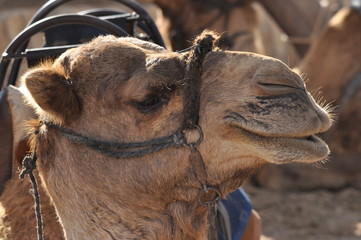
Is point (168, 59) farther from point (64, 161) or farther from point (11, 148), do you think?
point (11, 148)

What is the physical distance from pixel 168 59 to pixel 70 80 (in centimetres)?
34

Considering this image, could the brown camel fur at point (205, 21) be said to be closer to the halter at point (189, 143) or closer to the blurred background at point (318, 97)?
the blurred background at point (318, 97)

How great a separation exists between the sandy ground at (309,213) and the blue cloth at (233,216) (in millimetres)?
2412

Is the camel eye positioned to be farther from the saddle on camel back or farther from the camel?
the saddle on camel back

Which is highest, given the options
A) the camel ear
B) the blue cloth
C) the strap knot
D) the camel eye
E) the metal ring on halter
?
the camel ear

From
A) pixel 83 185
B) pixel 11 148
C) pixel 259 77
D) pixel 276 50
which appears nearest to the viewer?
pixel 259 77

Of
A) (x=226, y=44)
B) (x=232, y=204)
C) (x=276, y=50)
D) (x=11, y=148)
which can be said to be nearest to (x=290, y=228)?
(x=226, y=44)

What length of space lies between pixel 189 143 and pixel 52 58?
39.3 inches

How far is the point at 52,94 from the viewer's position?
2361 millimetres

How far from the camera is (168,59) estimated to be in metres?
2.37

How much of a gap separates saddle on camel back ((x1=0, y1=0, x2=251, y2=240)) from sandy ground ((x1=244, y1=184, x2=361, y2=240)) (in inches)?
98.1

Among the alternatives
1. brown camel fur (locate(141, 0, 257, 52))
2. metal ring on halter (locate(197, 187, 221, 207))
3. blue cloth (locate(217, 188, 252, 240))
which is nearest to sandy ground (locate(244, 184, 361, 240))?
brown camel fur (locate(141, 0, 257, 52))

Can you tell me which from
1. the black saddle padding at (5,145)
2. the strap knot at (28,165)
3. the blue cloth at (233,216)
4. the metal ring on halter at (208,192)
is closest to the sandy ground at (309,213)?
the blue cloth at (233,216)

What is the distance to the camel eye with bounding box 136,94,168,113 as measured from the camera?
92.2 inches
